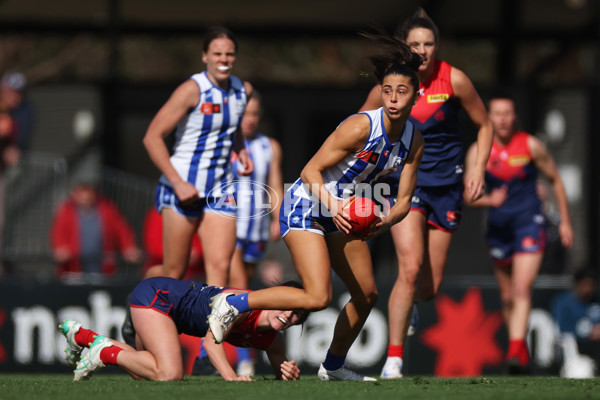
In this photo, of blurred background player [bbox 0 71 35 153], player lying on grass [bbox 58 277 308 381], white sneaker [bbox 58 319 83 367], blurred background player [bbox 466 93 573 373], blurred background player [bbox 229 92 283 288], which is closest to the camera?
player lying on grass [bbox 58 277 308 381]

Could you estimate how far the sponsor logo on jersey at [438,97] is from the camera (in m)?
8.02

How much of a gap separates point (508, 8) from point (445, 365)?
241 inches

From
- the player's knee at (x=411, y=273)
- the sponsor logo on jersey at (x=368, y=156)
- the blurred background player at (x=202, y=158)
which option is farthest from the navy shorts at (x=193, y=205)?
the sponsor logo on jersey at (x=368, y=156)

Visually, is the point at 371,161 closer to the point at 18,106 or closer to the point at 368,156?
the point at 368,156

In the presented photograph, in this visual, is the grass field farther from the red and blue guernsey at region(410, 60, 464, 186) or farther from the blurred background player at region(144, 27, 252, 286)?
the red and blue guernsey at region(410, 60, 464, 186)

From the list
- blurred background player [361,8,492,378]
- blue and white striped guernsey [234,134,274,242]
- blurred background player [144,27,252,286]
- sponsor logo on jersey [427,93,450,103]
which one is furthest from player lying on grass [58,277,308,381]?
blue and white striped guernsey [234,134,274,242]

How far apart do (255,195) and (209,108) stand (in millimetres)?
2558

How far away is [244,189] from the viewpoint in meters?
10.1

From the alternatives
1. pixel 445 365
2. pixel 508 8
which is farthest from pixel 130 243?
pixel 508 8

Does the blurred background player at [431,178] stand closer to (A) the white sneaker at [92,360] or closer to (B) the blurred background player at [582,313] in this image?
(A) the white sneaker at [92,360]

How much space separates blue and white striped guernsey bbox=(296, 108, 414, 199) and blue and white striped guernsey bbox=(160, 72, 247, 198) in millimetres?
1576

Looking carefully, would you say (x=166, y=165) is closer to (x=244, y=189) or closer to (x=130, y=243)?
(x=244, y=189)

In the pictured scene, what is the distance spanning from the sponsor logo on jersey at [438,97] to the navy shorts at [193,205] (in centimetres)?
166

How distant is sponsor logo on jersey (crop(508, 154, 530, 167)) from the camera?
10656mm
